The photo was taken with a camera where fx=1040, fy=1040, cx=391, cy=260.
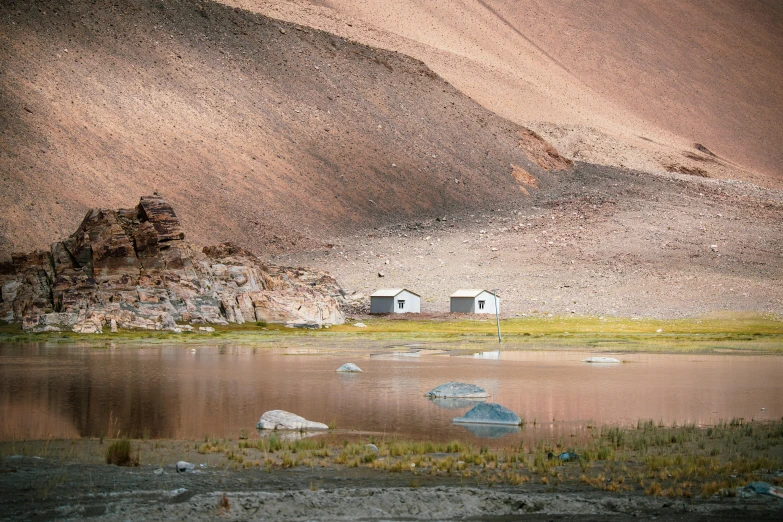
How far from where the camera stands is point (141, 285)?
67188mm

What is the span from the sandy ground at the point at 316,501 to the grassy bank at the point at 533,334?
35.9 meters

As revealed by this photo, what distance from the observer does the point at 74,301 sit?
6388 cm

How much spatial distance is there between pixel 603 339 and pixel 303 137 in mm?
67025

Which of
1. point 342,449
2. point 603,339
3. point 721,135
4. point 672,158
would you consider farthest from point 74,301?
point 721,135

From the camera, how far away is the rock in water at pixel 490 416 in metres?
22.8

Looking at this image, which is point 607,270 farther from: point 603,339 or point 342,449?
point 342,449

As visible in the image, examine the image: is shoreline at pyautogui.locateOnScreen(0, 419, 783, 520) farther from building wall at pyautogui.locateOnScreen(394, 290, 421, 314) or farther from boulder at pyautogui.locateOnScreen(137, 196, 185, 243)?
building wall at pyautogui.locateOnScreen(394, 290, 421, 314)

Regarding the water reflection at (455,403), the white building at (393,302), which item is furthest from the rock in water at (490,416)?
the white building at (393,302)

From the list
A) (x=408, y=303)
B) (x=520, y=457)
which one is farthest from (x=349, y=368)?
(x=408, y=303)

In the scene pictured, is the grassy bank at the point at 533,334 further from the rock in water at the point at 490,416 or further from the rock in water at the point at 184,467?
the rock in water at the point at 184,467

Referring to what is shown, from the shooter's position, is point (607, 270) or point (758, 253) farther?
point (758, 253)

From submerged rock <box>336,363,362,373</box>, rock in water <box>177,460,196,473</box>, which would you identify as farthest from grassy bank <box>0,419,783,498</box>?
submerged rock <box>336,363,362,373</box>

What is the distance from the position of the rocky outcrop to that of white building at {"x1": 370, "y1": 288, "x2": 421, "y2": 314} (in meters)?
3.59

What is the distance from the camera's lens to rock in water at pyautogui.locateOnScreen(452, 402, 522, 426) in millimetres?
22766
